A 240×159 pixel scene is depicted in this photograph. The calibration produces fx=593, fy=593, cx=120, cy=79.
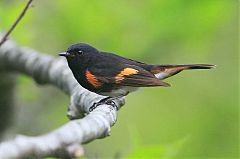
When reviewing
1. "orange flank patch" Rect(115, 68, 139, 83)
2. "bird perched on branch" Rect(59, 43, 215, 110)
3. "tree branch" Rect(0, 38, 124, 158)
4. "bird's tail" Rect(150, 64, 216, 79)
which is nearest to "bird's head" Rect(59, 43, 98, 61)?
"bird perched on branch" Rect(59, 43, 215, 110)

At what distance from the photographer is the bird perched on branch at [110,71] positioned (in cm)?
440

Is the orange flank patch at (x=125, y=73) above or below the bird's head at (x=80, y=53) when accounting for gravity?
below

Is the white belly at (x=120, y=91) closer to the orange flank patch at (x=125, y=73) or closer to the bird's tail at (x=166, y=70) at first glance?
the orange flank patch at (x=125, y=73)

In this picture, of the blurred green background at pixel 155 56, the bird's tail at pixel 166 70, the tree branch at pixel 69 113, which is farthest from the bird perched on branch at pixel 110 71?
the blurred green background at pixel 155 56

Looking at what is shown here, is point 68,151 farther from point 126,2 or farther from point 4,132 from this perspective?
point 126,2

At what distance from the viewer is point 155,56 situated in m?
6.30

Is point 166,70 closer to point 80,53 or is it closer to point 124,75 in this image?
point 124,75

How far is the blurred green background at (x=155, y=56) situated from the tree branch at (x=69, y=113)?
45cm

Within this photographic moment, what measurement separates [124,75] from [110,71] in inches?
5.5

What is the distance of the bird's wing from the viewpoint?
14.3 feet

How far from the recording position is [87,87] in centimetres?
433

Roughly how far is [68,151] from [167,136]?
17.4 feet

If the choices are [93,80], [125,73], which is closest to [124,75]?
[125,73]

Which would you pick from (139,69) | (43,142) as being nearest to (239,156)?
(139,69)
